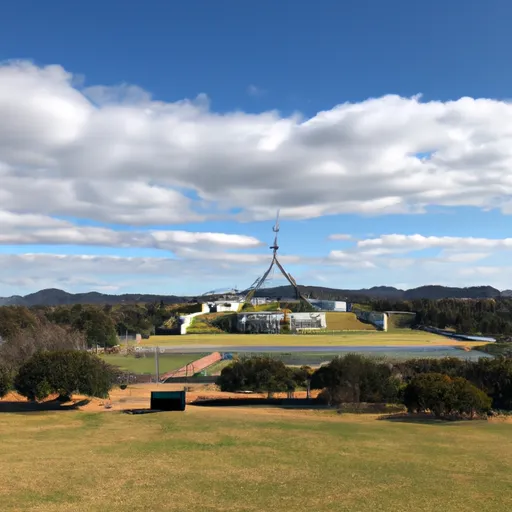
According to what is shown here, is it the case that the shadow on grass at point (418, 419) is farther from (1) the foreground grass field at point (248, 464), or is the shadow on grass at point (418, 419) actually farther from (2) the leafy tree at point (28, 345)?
(2) the leafy tree at point (28, 345)

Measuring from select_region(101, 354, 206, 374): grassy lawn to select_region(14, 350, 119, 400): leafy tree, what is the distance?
2509cm

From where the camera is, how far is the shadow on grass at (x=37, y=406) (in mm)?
38688

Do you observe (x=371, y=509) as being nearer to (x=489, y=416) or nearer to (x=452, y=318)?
(x=489, y=416)

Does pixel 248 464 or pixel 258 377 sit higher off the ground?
pixel 248 464

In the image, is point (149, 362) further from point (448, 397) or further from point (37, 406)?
point (448, 397)

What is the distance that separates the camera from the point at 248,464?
846 inches

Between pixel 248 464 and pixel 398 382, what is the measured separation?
2949 centimetres

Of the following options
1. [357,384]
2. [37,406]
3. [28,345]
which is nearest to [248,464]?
[357,384]

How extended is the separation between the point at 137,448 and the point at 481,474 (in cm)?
1466

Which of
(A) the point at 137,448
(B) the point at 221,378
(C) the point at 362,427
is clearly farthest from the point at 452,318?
(A) the point at 137,448

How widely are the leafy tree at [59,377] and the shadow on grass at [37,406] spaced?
759 millimetres

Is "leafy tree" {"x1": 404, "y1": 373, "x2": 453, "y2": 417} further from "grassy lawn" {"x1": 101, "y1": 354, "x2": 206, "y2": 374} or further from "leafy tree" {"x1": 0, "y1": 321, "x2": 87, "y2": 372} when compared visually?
"grassy lawn" {"x1": 101, "y1": 354, "x2": 206, "y2": 374}

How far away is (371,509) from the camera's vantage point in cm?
1566

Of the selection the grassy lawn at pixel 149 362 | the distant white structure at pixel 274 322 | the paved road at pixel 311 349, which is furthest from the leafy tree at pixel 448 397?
the distant white structure at pixel 274 322
